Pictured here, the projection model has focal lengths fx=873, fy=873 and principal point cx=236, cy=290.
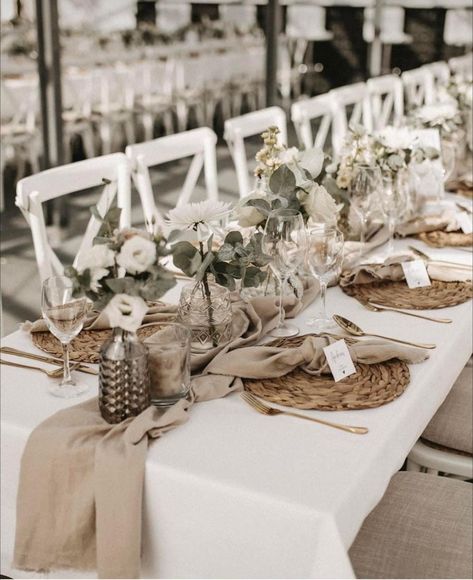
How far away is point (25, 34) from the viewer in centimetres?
933

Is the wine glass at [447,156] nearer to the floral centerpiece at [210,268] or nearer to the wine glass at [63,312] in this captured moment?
the floral centerpiece at [210,268]

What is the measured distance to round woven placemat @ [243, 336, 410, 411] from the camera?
61.9 inches

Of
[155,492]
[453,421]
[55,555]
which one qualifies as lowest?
[453,421]

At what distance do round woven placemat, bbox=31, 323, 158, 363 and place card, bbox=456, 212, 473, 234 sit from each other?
1290 mm

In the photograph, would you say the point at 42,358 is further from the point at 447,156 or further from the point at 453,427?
the point at 447,156

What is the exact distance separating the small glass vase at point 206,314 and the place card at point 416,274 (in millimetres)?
660

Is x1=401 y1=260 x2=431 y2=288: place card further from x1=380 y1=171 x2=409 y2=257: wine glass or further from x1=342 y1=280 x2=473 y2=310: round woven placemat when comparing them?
x1=380 y1=171 x2=409 y2=257: wine glass

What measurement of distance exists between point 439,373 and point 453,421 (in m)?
0.48

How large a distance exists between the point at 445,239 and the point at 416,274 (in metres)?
0.43

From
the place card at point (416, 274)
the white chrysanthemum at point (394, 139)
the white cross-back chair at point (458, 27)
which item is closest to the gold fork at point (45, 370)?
the place card at point (416, 274)

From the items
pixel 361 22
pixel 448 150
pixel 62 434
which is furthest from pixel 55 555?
pixel 361 22

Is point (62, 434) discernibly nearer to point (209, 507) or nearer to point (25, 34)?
point (209, 507)

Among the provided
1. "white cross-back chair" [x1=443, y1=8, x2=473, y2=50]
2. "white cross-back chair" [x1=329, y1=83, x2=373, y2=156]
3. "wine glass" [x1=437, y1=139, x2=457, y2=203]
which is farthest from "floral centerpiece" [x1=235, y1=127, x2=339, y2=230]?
"white cross-back chair" [x1=443, y1=8, x2=473, y2=50]

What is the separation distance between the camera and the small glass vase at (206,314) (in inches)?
68.5
